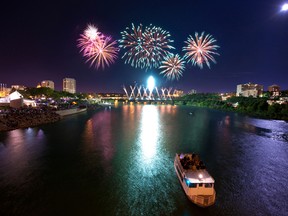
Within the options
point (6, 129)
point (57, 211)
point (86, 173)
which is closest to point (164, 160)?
point (86, 173)

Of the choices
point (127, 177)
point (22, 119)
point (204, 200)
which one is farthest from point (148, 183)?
point (22, 119)

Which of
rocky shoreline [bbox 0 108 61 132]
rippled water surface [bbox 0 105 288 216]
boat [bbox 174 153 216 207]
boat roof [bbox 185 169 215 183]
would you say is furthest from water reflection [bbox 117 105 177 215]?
rocky shoreline [bbox 0 108 61 132]

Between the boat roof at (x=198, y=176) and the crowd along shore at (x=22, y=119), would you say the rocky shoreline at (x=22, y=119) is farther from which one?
the boat roof at (x=198, y=176)

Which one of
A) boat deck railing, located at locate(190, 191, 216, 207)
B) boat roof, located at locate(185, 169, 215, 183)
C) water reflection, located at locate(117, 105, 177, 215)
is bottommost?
water reflection, located at locate(117, 105, 177, 215)

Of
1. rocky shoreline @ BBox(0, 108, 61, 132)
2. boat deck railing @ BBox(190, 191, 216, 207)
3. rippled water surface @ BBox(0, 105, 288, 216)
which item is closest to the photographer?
boat deck railing @ BBox(190, 191, 216, 207)

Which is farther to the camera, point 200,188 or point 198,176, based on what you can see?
point 198,176

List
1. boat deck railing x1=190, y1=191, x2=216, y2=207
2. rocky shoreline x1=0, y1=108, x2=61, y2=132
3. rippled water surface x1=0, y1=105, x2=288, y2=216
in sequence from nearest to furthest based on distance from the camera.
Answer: boat deck railing x1=190, y1=191, x2=216, y2=207
rippled water surface x1=0, y1=105, x2=288, y2=216
rocky shoreline x1=0, y1=108, x2=61, y2=132

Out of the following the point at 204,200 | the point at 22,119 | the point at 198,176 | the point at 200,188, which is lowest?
the point at 204,200

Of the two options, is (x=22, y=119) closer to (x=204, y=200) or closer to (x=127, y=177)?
(x=127, y=177)

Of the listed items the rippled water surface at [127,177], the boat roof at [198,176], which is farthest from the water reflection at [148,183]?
the boat roof at [198,176]

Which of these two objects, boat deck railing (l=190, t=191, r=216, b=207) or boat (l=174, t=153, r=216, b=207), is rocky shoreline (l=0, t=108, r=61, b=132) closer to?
boat (l=174, t=153, r=216, b=207)
